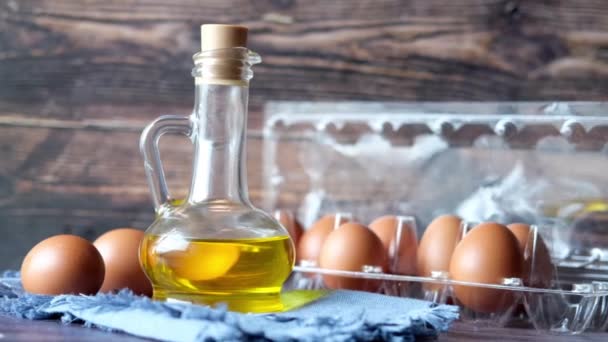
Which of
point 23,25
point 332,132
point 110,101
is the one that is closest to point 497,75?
point 332,132

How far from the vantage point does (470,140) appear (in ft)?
3.88

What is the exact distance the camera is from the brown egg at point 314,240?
101 cm

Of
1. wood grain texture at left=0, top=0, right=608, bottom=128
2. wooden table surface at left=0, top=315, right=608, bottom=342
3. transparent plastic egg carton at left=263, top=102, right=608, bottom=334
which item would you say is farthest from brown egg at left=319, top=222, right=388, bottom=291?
wood grain texture at left=0, top=0, right=608, bottom=128

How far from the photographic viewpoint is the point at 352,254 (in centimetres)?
90

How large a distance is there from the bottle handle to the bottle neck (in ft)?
0.11

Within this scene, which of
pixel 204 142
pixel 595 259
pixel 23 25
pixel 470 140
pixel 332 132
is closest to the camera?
pixel 204 142

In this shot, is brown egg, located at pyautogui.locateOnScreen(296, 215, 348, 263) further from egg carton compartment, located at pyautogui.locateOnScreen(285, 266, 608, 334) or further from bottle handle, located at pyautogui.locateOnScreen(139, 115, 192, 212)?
bottle handle, located at pyautogui.locateOnScreen(139, 115, 192, 212)

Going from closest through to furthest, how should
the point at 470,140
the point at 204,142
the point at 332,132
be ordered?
the point at 204,142
the point at 470,140
the point at 332,132

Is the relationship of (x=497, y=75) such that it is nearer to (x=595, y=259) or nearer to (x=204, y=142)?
(x=595, y=259)

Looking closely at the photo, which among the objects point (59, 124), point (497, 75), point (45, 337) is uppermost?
point (497, 75)

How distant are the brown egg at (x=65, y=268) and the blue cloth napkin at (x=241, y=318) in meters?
0.02

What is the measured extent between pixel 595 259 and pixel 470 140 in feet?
0.84

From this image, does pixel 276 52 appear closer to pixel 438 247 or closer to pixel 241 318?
pixel 438 247

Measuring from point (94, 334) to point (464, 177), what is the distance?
693 mm
